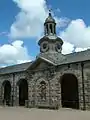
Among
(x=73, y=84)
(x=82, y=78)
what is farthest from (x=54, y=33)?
(x=82, y=78)

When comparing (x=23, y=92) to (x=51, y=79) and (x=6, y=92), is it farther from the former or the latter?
(x=51, y=79)

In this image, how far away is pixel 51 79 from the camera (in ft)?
87.1

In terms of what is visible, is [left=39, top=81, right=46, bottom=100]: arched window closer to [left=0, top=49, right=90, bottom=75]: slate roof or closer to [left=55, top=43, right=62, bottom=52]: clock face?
[left=0, top=49, right=90, bottom=75]: slate roof

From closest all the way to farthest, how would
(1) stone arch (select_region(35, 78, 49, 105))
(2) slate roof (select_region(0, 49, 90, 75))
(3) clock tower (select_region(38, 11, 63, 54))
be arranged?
(2) slate roof (select_region(0, 49, 90, 75))
(1) stone arch (select_region(35, 78, 49, 105))
(3) clock tower (select_region(38, 11, 63, 54))

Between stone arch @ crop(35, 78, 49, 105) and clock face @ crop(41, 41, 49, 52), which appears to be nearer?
stone arch @ crop(35, 78, 49, 105)

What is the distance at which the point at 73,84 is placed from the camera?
94.7ft

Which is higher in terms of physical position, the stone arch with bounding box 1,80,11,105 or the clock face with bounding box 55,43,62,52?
the clock face with bounding box 55,43,62,52

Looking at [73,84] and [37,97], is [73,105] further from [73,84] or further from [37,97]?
[37,97]

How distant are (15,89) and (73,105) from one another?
355 inches

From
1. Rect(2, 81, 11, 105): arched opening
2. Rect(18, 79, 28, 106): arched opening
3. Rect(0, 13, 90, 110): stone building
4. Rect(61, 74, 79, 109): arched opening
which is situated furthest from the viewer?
Rect(2, 81, 11, 105): arched opening

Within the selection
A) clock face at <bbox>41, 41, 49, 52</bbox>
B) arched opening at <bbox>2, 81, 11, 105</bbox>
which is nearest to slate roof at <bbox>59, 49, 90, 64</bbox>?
clock face at <bbox>41, 41, 49, 52</bbox>

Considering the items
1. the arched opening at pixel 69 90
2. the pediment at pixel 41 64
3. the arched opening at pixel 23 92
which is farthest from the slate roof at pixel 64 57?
the arched opening at pixel 23 92

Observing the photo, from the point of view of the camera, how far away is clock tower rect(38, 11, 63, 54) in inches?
1221

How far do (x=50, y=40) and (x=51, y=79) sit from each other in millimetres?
6872
